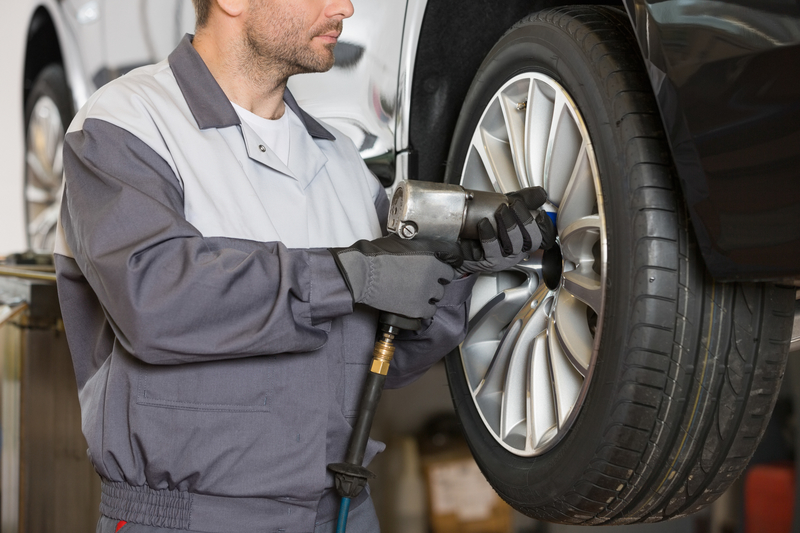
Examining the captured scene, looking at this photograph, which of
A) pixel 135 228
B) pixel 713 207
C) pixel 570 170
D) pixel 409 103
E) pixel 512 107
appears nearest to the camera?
pixel 713 207

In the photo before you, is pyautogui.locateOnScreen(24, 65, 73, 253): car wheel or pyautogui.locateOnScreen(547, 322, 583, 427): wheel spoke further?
pyautogui.locateOnScreen(24, 65, 73, 253): car wheel

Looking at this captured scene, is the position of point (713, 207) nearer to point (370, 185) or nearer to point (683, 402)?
point (683, 402)

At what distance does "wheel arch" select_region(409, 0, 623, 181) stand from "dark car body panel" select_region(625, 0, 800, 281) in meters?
0.60

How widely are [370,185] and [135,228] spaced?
0.57 m

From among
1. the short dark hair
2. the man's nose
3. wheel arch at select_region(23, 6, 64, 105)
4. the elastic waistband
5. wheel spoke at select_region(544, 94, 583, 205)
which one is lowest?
the elastic waistband

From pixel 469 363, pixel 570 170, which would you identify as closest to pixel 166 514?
pixel 469 363

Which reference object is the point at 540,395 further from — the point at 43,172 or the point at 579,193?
the point at 43,172

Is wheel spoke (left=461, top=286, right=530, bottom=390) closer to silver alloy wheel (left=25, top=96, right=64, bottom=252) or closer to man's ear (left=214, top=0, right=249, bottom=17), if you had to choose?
man's ear (left=214, top=0, right=249, bottom=17)

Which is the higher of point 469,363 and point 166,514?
point 469,363

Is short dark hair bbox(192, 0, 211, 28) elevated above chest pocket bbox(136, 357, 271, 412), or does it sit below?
above

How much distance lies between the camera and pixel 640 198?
3.25 ft

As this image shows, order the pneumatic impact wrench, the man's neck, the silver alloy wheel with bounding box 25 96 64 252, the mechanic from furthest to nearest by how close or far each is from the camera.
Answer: the silver alloy wheel with bounding box 25 96 64 252
the man's neck
the pneumatic impact wrench
the mechanic

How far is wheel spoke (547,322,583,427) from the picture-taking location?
1191 millimetres

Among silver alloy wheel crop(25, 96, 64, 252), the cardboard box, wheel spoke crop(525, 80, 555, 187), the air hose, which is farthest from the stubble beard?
silver alloy wheel crop(25, 96, 64, 252)
